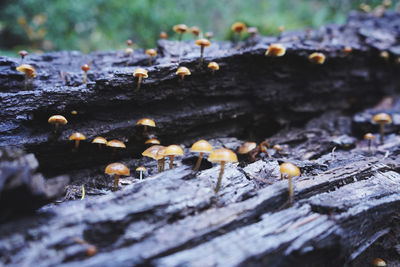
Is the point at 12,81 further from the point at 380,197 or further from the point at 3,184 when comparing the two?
the point at 380,197

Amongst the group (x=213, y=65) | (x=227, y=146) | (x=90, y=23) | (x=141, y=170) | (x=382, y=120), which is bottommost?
(x=141, y=170)

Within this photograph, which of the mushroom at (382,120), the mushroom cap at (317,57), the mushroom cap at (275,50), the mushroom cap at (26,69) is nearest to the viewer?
the mushroom cap at (26,69)

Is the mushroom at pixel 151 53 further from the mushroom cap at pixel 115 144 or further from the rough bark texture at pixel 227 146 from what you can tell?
the mushroom cap at pixel 115 144

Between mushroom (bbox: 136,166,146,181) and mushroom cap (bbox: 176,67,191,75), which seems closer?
mushroom (bbox: 136,166,146,181)

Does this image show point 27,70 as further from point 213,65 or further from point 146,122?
point 213,65

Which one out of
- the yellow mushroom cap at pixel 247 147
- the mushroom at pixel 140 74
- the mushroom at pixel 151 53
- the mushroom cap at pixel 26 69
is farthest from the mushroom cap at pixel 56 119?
the yellow mushroom cap at pixel 247 147


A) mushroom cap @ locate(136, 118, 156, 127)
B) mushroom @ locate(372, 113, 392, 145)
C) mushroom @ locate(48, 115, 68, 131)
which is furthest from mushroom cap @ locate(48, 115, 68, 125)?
mushroom @ locate(372, 113, 392, 145)

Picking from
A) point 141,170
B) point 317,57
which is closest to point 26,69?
point 141,170

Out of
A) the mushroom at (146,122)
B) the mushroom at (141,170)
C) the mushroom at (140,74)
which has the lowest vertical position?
the mushroom at (141,170)

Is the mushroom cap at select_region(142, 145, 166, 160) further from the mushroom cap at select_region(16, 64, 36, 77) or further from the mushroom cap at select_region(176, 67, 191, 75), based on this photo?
the mushroom cap at select_region(16, 64, 36, 77)
